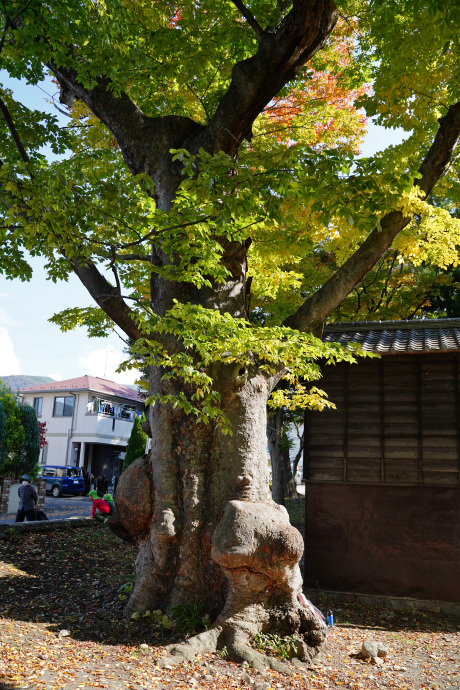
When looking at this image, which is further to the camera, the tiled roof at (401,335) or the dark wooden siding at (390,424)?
the dark wooden siding at (390,424)

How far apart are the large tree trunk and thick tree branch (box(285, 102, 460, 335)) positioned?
4.39 feet

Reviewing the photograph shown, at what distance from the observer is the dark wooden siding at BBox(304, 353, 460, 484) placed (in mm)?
10312

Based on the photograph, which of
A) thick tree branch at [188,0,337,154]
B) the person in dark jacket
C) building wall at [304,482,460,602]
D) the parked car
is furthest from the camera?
the parked car

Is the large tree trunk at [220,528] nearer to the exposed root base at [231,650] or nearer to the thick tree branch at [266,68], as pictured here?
the exposed root base at [231,650]

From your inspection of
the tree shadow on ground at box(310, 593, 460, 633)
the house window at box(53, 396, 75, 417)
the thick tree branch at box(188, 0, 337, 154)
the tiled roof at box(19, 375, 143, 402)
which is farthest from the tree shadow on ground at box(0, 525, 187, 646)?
the house window at box(53, 396, 75, 417)

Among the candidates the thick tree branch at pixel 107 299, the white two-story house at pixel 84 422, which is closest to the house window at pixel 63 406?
the white two-story house at pixel 84 422

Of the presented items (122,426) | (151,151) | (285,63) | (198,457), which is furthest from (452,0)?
(122,426)

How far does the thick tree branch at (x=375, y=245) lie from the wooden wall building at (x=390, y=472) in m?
2.58

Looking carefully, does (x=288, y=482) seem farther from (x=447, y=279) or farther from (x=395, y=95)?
(x=395, y=95)

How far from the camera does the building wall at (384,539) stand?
10078 mm

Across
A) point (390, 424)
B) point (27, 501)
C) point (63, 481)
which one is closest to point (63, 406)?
point (63, 481)

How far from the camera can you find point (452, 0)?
4.02 meters

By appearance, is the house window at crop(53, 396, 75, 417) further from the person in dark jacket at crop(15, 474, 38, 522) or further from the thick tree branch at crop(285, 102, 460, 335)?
the thick tree branch at crop(285, 102, 460, 335)

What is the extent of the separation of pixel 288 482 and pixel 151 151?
74.1 ft
